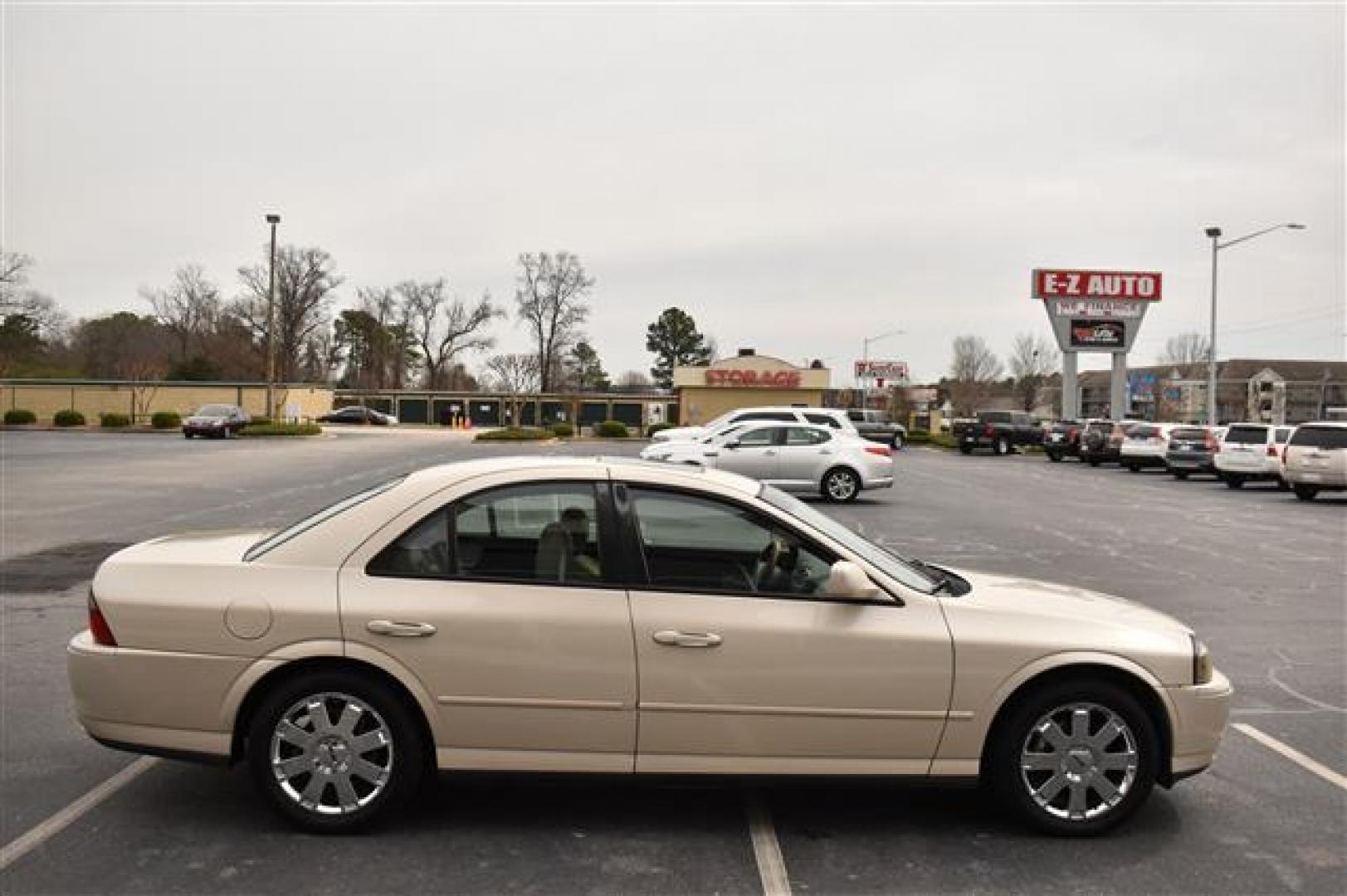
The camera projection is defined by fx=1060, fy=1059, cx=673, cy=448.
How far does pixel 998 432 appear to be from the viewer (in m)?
47.0

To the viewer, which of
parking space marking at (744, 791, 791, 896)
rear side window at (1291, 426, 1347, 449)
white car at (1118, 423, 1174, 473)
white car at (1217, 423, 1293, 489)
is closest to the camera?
parking space marking at (744, 791, 791, 896)

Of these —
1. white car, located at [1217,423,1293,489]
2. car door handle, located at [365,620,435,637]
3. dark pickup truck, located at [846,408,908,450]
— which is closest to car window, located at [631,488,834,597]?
car door handle, located at [365,620,435,637]

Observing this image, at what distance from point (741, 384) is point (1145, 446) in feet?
114

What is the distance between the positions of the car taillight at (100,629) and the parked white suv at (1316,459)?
24558mm

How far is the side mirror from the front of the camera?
4168 mm

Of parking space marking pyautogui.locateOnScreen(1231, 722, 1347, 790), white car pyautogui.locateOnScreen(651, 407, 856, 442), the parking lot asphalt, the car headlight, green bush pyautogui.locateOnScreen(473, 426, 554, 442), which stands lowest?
parking space marking pyautogui.locateOnScreen(1231, 722, 1347, 790)

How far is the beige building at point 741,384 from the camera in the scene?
221ft

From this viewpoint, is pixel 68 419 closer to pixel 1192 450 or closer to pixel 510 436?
pixel 510 436

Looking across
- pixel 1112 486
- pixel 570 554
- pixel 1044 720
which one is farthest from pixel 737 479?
pixel 1112 486

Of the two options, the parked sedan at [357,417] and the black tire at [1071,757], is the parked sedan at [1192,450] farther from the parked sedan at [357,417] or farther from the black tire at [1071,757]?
the parked sedan at [357,417]

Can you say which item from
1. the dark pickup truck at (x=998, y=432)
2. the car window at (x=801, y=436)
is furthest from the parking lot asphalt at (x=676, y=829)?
the dark pickup truck at (x=998, y=432)

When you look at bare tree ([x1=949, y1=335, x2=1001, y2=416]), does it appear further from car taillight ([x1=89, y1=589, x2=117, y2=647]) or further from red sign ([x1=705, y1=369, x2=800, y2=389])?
car taillight ([x1=89, y1=589, x2=117, y2=647])

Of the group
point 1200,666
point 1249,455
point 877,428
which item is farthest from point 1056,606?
point 877,428

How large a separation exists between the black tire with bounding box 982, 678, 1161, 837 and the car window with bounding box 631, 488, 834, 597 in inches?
38.0
